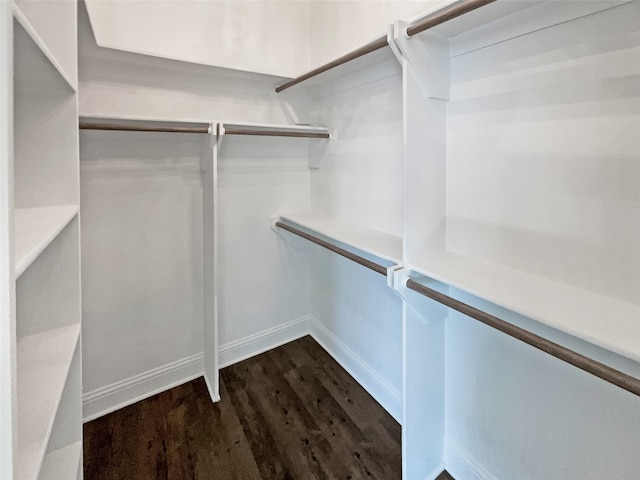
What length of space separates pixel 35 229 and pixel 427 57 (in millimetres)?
1365

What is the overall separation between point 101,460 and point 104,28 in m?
2.09

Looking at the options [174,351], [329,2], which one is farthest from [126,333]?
[329,2]

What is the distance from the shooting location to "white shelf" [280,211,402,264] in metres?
1.49

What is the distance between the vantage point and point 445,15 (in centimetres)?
101

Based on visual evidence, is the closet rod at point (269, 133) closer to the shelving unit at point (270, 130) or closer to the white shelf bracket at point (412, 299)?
the shelving unit at point (270, 130)

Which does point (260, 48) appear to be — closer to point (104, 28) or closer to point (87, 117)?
point (104, 28)

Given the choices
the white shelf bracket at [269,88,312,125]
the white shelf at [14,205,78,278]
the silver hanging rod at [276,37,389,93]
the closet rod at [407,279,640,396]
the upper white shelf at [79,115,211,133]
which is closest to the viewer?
the white shelf at [14,205,78,278]

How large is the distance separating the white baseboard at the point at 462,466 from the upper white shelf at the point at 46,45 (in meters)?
2.00

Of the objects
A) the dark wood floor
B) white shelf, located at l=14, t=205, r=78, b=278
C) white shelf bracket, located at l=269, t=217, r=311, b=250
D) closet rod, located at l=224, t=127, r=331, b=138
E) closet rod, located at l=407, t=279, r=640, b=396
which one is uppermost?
closet rod, located at l=224, t=127, r=331, b=138

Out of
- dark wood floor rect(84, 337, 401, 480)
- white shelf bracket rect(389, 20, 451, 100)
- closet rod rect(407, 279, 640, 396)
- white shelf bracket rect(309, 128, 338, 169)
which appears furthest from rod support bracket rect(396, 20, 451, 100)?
dark wood floor rect(84, 337, 401, 480)

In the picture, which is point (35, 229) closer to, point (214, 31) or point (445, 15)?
point (445, 15)

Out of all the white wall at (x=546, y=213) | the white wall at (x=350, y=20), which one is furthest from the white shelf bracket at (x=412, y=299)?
the white wall at (x=350, y=20)

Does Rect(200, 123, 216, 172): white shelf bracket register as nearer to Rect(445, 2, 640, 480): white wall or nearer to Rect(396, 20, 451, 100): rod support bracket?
Rect(396, 20, 451, 100): rod support bracket

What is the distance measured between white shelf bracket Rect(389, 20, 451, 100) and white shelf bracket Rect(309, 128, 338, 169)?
2.92 ft
